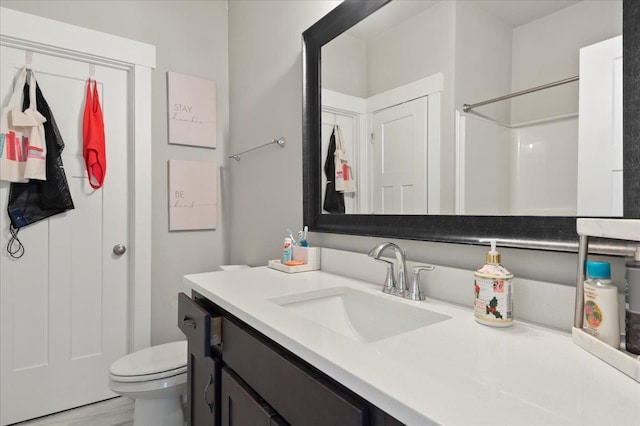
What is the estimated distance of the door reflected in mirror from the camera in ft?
2.42

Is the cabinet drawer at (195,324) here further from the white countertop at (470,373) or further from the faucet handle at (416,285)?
the faucet handle at (416,285)

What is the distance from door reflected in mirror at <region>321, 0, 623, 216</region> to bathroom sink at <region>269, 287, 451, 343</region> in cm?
31

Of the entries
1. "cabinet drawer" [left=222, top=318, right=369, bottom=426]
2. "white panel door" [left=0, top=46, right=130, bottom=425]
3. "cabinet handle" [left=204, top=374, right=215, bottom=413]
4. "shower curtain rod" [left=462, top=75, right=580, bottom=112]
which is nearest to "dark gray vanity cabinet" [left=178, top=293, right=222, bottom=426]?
"cabinet handle" [left=204, top=374, right=215, bottom=413]

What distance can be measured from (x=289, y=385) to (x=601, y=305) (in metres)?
0.57

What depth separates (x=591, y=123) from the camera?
2.43 feet

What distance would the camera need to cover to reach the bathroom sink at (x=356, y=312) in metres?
0.94

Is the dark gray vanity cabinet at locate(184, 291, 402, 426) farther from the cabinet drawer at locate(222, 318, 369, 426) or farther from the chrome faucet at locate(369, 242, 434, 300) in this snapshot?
the chrome faucet at locate(369, 242, 434, 300)

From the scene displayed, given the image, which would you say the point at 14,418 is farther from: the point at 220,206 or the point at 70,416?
the point at 220,206

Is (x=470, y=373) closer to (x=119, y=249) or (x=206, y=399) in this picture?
(x=206, y=399)

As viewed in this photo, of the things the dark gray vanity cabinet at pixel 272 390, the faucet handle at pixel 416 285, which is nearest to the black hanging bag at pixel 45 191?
the dark gray vanity cabinet at pixel 272 390

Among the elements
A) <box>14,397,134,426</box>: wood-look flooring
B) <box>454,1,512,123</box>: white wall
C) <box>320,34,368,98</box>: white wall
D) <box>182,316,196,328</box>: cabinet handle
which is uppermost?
<box>320,34,368,98</box>: white wall

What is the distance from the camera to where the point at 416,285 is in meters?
0.99

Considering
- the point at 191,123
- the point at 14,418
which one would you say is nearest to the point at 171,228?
the point at 191,123

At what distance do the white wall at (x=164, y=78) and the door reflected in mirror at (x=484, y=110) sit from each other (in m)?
1.26
